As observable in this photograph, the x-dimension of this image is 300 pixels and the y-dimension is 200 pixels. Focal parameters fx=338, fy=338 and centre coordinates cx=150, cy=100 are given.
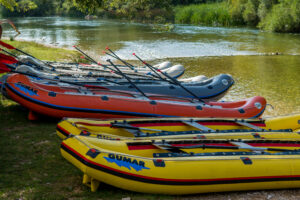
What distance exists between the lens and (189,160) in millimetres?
3969

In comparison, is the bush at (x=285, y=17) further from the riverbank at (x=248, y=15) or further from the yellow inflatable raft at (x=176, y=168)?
the yellow inflatable raft at (x=176, y=168)

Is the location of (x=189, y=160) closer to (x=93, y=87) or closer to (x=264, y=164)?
(x=264, y=164)

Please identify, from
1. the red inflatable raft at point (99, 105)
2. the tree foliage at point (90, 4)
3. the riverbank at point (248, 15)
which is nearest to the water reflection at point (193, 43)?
the riverbank at point (248, 15)

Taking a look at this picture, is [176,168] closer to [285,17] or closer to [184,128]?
[184,128]

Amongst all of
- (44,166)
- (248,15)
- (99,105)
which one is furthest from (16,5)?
(248,15)

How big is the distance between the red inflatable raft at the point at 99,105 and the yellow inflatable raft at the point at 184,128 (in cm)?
73

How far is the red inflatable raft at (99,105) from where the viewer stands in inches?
243

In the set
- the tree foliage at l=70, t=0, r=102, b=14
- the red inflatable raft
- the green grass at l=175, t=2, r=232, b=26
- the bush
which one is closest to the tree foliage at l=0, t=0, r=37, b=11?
the tree foliage at l=70, t=0, r=102, b=14

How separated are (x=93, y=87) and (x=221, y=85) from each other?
285 cm

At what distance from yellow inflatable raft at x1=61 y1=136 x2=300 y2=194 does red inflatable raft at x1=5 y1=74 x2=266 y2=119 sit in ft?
6.21

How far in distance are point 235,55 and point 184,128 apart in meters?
11.8

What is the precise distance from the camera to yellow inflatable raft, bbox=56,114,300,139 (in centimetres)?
491

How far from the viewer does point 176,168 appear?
12.7ft

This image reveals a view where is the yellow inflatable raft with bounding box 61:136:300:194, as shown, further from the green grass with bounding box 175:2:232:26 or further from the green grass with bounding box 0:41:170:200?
the green grass with bounding box 175:2:232:26
